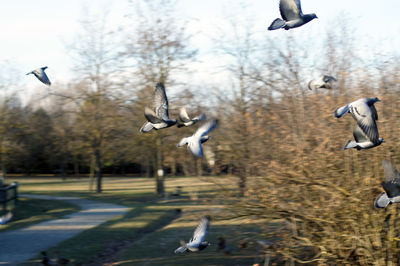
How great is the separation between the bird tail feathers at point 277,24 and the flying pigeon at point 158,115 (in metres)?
1.73

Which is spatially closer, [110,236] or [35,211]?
[110,236]

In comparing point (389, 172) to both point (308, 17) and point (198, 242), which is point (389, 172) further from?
point (198, 242)

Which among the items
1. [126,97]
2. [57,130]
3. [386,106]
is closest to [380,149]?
[386,106]

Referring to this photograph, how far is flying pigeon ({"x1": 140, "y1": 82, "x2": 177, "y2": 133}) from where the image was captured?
5820 mm

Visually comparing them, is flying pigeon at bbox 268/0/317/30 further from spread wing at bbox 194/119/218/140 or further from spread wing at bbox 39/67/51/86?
spread wing at bbox 39/67/51/86

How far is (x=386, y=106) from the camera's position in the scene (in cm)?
747

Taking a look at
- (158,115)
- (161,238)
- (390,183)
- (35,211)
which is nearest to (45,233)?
(161,238)

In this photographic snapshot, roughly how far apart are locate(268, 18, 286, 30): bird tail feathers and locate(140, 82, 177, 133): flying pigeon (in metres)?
1.73

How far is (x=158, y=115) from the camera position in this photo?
618cm

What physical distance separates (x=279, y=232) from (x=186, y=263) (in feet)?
8.38

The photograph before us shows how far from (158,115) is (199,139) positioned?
2.51ft

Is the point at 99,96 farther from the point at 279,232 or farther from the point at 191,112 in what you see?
the point at 279,232

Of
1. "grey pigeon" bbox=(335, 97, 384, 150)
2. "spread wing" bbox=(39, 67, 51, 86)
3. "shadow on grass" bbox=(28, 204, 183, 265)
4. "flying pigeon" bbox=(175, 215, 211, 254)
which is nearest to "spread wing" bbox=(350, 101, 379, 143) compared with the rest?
"grey pigeon" bbox=(335, 97, 384, 150)

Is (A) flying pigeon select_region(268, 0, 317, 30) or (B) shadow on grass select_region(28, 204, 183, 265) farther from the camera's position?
(B) shadow on grass select_region(28, 204, 183, 265)
